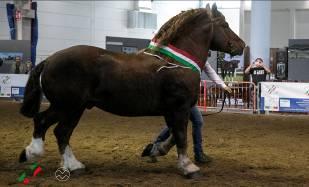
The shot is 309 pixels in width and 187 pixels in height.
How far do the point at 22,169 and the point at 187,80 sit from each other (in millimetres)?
2445

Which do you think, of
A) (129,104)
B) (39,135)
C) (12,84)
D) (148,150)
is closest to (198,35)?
(129,104)

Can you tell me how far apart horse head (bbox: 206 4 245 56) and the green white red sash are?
19.4 inches

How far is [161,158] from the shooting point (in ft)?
24.7

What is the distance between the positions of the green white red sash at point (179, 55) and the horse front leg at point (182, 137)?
59 centimetres

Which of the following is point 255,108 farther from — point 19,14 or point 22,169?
point 19,14

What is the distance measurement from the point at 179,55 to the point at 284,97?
959 centimetres

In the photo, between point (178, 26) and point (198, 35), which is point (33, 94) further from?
point (198, 35)

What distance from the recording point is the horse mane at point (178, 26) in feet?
20.6

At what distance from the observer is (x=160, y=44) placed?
20.6ft

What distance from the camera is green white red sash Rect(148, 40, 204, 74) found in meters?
6.21

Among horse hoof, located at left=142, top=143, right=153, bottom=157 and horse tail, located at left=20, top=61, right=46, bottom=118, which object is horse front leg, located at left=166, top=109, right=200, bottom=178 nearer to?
horse hoof, located at left=142, top=143, right=153, bottom=157

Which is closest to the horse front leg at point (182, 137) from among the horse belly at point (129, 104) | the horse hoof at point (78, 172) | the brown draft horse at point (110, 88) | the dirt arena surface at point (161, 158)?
the brown draft horse at point (110, 88)

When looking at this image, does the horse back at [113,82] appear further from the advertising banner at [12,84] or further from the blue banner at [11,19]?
the blue banner at [11,19]

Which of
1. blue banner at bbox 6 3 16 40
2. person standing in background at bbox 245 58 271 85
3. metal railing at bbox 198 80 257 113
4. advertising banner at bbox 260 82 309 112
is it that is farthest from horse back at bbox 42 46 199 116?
blue banner at bbox 6 3 16 40
